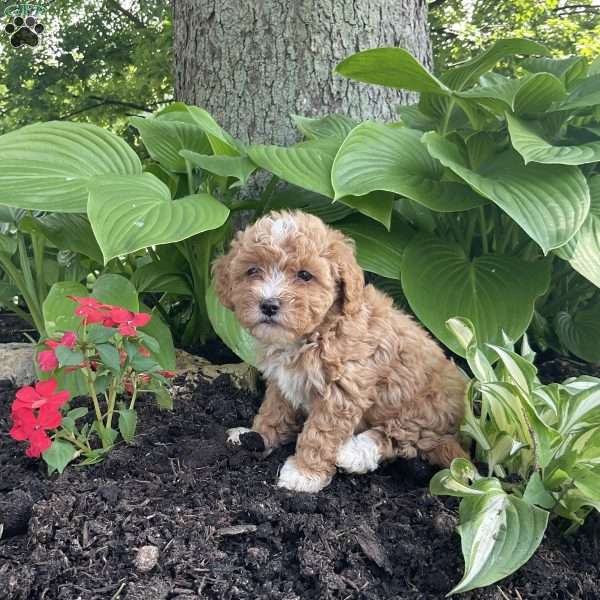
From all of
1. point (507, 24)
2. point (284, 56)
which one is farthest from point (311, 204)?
point (507, 24)

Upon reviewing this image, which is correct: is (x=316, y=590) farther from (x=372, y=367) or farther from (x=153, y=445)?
(x=153, y=445)

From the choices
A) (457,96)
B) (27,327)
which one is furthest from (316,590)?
(27,327)

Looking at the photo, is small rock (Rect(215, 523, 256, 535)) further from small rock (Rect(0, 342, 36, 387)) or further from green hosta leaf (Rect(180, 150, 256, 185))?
small rock (Rect(0, 342, 36, 387))

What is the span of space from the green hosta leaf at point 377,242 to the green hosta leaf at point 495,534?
1.33 metres

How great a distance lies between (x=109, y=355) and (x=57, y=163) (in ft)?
4.17

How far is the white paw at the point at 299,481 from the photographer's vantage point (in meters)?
2.53

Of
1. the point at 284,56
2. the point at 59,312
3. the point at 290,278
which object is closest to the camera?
the point at 290,278

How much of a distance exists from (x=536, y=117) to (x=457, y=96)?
597 mm

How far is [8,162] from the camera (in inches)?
123

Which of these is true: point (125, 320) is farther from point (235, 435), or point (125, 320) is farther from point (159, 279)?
point (159, 279)

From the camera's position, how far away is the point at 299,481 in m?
2.53

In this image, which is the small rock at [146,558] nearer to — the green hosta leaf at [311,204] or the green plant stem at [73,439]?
the green plant stem at [73,439]

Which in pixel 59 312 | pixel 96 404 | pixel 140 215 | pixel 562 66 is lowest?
pixel 96 404

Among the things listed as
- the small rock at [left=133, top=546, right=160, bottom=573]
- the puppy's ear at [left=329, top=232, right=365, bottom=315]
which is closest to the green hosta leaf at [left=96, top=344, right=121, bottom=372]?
the small rock at [left=133, top=546, right=160, bottom=573]
